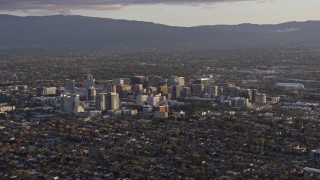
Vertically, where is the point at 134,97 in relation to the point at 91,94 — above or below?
below

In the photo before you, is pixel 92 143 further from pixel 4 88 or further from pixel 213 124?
pixel 4 88

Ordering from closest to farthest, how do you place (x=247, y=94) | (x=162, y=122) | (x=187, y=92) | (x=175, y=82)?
(x=162, y=122)
(x=247, y=94)
(x=187, y=92)
(x=175, y=82)

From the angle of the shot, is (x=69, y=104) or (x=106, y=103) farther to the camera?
(x=106, y=103)

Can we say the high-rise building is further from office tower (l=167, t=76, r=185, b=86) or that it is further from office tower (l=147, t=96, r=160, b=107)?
office tower (l=167, t=76, r=185, b=86)

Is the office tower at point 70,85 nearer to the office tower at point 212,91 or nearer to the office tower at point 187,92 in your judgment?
the office tower at point 187,92

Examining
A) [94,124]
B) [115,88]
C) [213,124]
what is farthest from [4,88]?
[213,124]

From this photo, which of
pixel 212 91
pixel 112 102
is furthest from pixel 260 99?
pixel 112 102

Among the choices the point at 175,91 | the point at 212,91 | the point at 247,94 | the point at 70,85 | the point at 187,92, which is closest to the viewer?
the point at 247,94

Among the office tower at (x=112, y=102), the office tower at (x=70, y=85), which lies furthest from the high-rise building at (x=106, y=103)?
the office tower at (x=70, y=85)

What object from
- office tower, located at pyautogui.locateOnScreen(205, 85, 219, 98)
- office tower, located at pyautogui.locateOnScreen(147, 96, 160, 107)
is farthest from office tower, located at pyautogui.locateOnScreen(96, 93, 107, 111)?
office tower, located at pyautogui.locateOnScreen(205, 85, 219, 98)

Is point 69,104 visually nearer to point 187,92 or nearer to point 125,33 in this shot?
point 187,92
